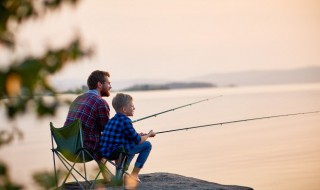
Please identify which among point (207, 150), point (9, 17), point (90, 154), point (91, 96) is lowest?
point (207, 150)

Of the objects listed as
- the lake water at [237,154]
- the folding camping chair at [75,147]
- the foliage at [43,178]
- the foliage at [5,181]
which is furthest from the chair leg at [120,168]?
the foliage at [5,181]

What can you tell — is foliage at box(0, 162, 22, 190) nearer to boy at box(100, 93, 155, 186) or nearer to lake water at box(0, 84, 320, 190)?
boy at box(100, 93, 155, 186)

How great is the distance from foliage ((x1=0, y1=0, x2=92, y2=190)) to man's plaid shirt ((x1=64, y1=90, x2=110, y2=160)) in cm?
389

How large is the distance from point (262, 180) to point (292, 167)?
1.19 metres

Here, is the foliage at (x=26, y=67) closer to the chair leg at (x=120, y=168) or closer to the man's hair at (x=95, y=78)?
the chair leg at (x=120, y=168)

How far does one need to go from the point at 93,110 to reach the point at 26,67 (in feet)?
13.5

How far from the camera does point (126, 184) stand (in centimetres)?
567

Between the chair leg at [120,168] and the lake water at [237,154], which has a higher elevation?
the chair leg at [120,168]

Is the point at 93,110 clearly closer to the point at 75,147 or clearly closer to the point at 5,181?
the point at 75,147

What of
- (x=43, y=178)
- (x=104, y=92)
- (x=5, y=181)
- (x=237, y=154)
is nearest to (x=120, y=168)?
(x=104, y=92)

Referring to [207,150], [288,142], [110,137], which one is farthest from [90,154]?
[288,142]

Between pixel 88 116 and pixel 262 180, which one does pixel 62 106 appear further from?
pixel 262 180

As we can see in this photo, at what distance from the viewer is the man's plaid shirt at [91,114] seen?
555 centimetres

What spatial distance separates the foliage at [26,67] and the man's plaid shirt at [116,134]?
149 inches
